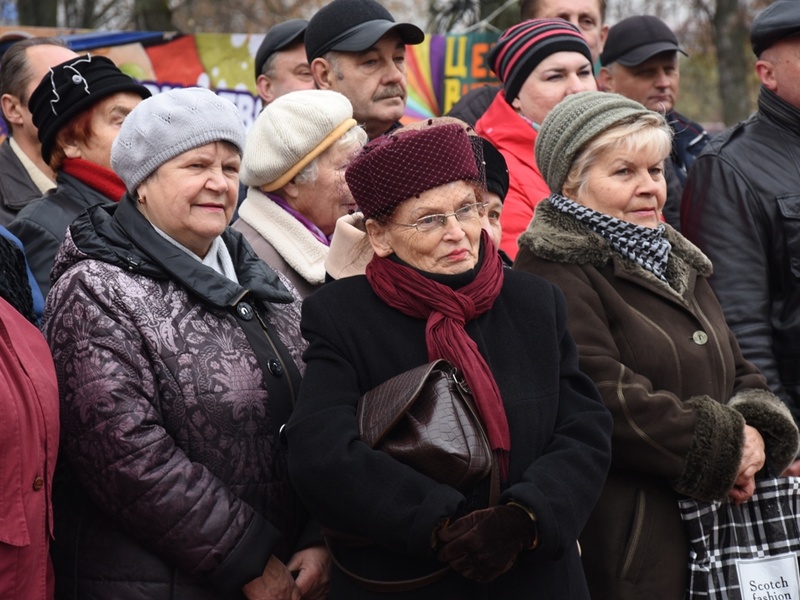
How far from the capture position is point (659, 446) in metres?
3.34

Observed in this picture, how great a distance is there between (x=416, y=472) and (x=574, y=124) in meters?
1.46

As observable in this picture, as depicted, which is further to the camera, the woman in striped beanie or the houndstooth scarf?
the woman in striped beanie

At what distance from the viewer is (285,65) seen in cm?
604

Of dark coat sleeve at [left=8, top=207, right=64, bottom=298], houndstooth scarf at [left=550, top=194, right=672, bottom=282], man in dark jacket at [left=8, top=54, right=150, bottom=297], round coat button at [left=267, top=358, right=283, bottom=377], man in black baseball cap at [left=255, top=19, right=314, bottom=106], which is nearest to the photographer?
round coat button at [left=267, top=358, right=283, bottom=377]

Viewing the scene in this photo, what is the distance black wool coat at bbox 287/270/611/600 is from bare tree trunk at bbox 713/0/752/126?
14.0 meters

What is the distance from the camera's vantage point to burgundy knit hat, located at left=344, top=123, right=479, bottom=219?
9.73ft

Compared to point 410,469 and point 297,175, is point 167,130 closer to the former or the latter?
point 297,175

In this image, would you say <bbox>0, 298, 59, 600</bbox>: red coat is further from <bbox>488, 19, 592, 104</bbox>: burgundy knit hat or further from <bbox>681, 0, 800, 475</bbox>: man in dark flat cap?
<bbox>488, 19, 592, 104</bbox>: burgundy knit hat

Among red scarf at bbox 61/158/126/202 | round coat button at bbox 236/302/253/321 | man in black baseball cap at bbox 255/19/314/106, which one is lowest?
man in black baseball cap at bbox 255/19/314/106

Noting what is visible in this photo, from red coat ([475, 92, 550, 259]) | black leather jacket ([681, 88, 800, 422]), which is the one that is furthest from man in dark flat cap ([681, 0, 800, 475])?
red coat ([475, 92, 550, 259])

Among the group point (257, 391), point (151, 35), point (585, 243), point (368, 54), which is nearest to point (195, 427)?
point (257, 391)

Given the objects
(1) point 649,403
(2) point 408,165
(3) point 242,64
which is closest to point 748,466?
(1) point 649,403

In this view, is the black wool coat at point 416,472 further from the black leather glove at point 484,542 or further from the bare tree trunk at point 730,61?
the bare tree trunk at point 730,61

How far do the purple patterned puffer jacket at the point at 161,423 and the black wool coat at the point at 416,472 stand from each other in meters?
0.25
